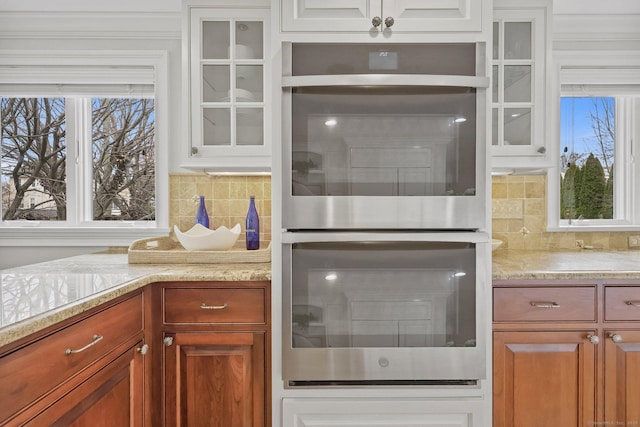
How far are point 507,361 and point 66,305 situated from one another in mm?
1463

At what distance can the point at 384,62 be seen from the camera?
1.41 m

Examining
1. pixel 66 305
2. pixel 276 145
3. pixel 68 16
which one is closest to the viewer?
pixel 66 305

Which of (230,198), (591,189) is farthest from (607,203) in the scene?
(230,198)

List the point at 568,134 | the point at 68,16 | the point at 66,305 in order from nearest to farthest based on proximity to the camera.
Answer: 1. the point at 66,305
2. the point at 68,16
3. the point at 568,134

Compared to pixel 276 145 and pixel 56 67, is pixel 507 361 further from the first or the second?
pixel 56 67

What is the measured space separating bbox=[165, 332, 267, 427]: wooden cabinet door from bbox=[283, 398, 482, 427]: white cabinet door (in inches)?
5.9

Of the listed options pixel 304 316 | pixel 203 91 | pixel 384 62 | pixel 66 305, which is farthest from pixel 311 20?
pixel 66 305

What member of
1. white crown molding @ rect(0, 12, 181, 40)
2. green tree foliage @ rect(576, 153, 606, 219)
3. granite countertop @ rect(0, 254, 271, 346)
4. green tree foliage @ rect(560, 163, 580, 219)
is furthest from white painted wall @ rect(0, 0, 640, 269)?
green tree foliage @ rect(560, 163, 580, 219)

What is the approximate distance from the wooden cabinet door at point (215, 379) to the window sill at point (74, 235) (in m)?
0.87

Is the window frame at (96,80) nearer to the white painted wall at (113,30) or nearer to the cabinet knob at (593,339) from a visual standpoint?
the white painted wall at (113,30)

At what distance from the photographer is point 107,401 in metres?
1.19

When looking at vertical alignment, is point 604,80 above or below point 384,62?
above

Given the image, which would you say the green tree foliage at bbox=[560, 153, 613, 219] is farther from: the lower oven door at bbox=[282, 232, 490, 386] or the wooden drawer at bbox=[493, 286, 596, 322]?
the lower oven door at bbox=[282, 232, 490, 386]

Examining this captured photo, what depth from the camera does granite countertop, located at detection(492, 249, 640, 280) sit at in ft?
4.78
